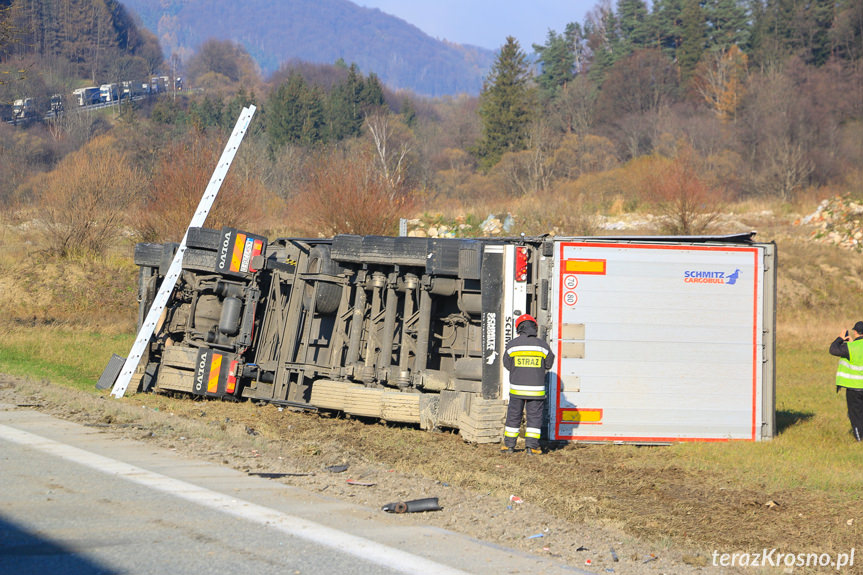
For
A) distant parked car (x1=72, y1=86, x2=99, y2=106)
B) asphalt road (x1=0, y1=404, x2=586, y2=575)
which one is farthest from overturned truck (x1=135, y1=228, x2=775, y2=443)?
distant parked car (x1=72, y1=86, x2=99, y2=106)

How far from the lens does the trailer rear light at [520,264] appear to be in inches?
435

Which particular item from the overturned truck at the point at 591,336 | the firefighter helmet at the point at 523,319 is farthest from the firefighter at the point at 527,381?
the overturned truck at the point at 591,336

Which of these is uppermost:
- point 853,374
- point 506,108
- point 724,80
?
point 724,80

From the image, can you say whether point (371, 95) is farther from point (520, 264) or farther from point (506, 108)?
point (520, 264)

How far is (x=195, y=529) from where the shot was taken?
5.96 m

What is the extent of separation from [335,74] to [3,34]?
124 m

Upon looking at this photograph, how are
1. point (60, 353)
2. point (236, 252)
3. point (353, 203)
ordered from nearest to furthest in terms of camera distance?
1. point (236, 252)
2. point (60, 353)
3. point (353, 203)

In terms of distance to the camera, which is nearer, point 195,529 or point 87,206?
point 195,529

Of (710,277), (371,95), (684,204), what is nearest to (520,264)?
(710,277)

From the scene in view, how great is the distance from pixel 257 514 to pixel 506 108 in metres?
67.1

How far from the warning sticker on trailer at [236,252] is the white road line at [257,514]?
4.93 metres

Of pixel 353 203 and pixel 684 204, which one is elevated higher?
pixel 684 204

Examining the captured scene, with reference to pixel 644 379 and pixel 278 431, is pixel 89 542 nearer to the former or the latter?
pixel 278 431

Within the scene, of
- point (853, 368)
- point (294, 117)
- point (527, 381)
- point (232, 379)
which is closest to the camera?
point (527, 381)
